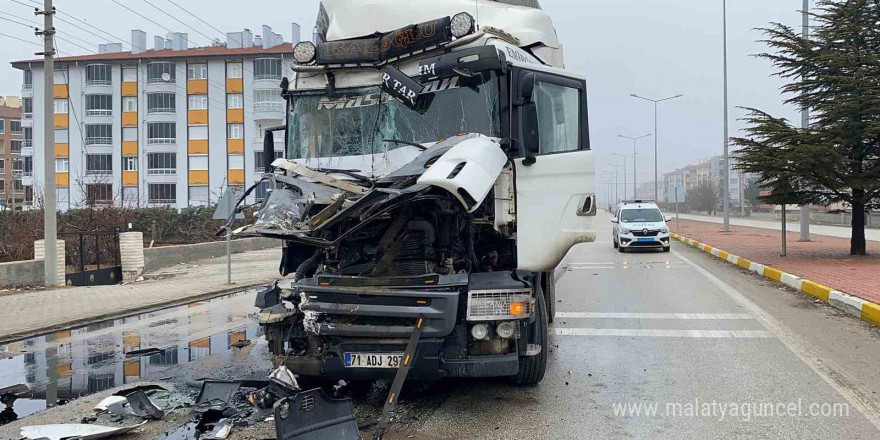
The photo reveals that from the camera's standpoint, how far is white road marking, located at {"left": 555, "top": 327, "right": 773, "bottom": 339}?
26.0 ft

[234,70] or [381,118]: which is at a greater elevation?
[234,70]

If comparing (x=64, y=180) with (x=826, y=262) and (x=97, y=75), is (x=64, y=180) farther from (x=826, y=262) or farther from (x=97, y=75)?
(x=826, y=262)

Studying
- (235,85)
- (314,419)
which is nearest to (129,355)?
(314,419)

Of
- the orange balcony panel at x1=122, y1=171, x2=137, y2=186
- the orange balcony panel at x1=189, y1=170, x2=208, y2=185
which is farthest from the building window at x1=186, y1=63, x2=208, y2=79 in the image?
the orange balcony panel at x1=122, y1=171, x2=137, y2=186

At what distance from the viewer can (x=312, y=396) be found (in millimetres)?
4473

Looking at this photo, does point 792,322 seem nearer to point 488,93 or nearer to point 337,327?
point 488,93

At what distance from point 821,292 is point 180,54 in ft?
190

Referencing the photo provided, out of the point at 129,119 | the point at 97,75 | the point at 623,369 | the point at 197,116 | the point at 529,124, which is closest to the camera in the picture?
the point at 529,124

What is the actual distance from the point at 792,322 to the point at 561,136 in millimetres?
5228

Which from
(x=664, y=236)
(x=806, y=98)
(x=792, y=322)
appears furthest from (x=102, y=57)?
(x=792, y=322)

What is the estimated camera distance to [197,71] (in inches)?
2261

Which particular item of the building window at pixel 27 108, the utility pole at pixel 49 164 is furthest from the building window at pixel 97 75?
the utility pole at pixel 49 164

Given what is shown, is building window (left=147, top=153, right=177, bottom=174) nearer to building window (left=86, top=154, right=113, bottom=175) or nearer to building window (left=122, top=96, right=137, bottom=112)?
building window (left=86, top=154, right=113, bottom=175)

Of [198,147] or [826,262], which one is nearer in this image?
[826,262]
